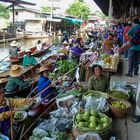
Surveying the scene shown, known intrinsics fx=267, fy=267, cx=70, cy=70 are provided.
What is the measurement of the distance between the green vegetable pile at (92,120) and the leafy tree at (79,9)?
161ft

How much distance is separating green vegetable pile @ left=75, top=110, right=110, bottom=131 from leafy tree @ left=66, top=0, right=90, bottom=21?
4915 centimetres

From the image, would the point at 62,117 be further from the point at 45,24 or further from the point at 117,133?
the point at 45,24

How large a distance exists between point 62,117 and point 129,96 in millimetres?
1396

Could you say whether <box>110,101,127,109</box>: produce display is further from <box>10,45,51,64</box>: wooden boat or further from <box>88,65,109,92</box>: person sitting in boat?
<box>10,45,51,64</box>: wooden boat

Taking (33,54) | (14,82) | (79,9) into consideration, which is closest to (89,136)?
(14,82)

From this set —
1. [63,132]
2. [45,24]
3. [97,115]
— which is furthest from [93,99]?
[45,24]

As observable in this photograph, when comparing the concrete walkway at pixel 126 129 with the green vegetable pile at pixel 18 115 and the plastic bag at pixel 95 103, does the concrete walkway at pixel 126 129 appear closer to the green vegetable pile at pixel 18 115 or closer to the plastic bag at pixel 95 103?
the plastic bag at pixel 95 103

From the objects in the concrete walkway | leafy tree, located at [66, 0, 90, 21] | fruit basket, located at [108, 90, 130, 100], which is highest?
leafy tree, located at [66, 0, 90, 21]

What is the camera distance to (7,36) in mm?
25891

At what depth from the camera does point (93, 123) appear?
3.71m

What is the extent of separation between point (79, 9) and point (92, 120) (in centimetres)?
5066

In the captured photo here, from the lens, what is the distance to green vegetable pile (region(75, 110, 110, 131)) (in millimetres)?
3678

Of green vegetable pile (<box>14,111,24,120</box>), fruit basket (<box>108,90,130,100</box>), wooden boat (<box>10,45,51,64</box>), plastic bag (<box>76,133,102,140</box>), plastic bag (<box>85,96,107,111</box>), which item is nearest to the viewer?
plastic bag (<box>76,133,102,140</box>)

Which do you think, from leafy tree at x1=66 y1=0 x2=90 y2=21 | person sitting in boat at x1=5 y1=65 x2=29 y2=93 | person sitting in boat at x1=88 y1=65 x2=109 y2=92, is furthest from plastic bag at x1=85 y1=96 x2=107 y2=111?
leafy tree at x1=66 y1=0 x2=90 y2=21
